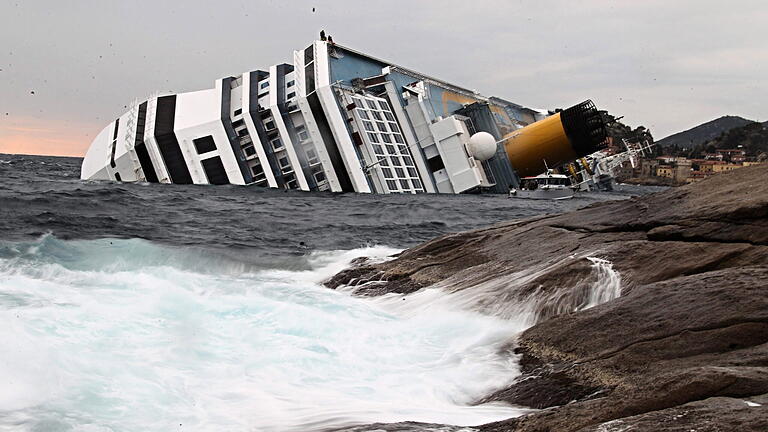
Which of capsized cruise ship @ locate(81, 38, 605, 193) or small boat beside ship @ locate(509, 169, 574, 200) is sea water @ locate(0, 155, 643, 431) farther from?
small boat beside ship @ locate(509, 169, 574, 200)

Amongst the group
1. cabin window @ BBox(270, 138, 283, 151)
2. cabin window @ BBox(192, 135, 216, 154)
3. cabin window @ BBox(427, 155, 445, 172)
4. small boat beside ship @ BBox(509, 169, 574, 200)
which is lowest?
small boat beside ship @ BBox(509, 169, 574, 200)

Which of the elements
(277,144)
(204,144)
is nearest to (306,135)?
(277,144)

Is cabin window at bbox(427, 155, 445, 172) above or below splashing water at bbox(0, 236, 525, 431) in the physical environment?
above

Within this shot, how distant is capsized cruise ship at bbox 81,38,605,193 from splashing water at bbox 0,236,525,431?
74.1 feet

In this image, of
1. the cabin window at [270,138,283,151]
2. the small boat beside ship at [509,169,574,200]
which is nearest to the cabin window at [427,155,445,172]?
the small boat beside ship at [509,169,574,200]

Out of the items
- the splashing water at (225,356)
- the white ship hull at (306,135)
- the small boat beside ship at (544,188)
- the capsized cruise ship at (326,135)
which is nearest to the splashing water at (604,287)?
the splashing water at (225,356)

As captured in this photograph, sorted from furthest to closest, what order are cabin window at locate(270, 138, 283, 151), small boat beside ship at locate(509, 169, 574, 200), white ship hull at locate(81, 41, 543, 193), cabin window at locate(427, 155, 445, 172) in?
1. small boat beside ship at locate(509, 169, 574, 200)
2. cabin window at locate(427, 155, 445, 172)
3. cabin window at locate(270, 138, 283, 151)
4. white ship hull at locate(81, 41, 543, 193)

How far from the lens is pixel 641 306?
24.2 feet

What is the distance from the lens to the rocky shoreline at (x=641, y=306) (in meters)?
5.01

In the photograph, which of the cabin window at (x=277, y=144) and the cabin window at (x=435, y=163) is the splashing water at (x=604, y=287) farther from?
the cabin window at (x=435, y=163)

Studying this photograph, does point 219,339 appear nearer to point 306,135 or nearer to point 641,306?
point 641,306

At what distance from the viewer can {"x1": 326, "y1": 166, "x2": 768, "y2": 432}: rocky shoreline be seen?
5.01 meters

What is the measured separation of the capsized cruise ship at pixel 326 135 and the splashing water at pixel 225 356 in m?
22.6

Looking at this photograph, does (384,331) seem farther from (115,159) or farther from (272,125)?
(115,159)
